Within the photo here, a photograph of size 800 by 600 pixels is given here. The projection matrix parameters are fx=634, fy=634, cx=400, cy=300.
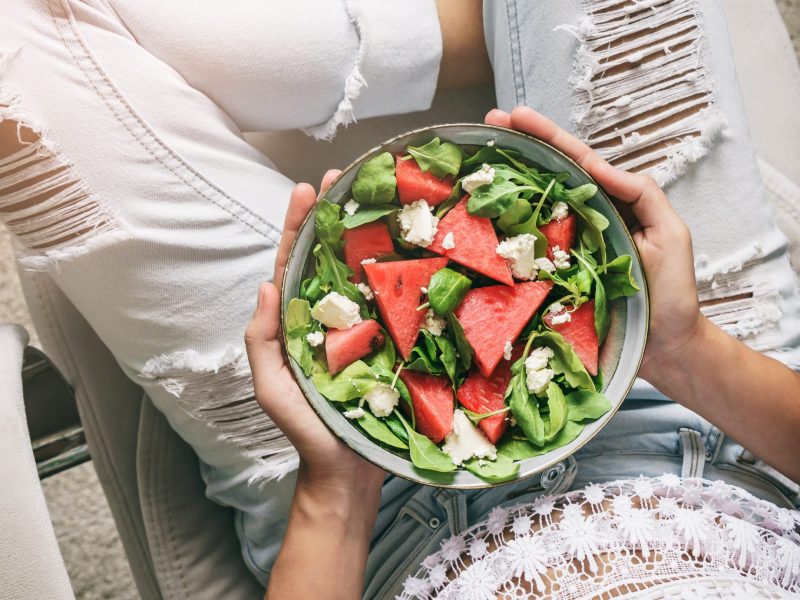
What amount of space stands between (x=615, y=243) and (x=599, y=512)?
12.0 inches

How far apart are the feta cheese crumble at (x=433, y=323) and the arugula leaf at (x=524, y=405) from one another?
80 millimetres

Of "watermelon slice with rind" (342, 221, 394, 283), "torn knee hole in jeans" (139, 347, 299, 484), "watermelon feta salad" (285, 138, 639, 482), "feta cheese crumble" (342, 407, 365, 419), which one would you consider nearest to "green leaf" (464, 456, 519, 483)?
"watermelon feta salad" (285, 138, 639, 482)

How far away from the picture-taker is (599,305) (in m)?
0.60

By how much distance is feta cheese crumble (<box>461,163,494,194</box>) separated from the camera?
1.93ft

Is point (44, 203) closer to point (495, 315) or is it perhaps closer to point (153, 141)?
point (153, 141)

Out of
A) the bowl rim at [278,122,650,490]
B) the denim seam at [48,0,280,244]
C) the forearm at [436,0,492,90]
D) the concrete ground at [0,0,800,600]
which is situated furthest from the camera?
the concrete ground at [0,0,800,600]

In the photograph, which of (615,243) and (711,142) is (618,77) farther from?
(615,243)

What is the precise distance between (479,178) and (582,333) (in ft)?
0.59

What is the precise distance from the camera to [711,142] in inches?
30.5

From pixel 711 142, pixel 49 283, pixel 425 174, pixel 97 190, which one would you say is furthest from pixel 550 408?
pixel 49 283

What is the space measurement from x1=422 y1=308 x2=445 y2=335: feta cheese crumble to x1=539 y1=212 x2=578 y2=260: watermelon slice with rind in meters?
0.12

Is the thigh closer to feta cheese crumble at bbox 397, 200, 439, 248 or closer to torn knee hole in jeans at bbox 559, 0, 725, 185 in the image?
torn knee hole in jeans at bbox 559, 0, 725, 185

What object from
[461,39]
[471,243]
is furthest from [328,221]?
[461,39]

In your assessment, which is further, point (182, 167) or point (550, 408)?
point (182, 167)
